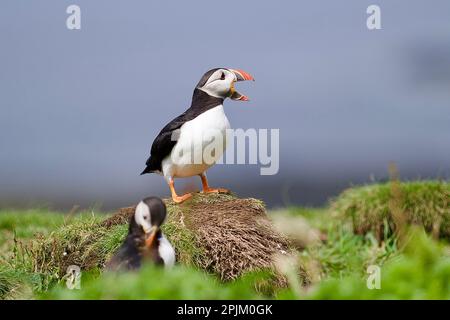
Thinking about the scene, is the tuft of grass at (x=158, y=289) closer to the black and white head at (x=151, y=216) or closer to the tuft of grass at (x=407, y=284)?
the tuft of grass at (x=407, y=284)

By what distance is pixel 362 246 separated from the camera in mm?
10273

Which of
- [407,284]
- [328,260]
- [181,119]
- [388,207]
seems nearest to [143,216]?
[181,119]

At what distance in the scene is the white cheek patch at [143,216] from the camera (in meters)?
5.92

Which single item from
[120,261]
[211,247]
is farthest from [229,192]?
[120,261]

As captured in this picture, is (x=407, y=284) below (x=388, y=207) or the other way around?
the other way around

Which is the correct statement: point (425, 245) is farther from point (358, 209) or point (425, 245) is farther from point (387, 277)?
point (358, 209)

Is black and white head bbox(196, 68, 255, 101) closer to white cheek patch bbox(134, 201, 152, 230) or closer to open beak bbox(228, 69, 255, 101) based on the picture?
open beak bbox(228, 69, 255, 101)

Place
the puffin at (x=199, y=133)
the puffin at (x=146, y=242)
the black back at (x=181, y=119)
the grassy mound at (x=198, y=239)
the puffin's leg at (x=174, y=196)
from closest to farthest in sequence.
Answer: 1. the puffin at (x=146, y=242)
2. the grassy mound at (x=198, y=239)
3. the puffin at (x=199, y=133)
4. the black back at (x=181, y=119)
5. the puffin's leg at (x=174, y=196)

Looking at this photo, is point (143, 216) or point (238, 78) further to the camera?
point (238, 78)

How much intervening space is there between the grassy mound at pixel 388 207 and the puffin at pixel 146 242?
16.5 feet

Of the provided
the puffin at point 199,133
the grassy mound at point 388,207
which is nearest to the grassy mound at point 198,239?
the puffin at point 199,133

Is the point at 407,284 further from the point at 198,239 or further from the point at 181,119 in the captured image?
the point at 181,119

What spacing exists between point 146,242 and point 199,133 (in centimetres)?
150

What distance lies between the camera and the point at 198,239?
6934 millimetres
